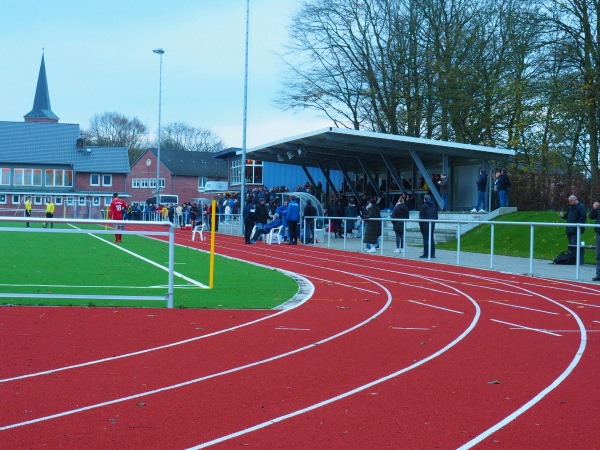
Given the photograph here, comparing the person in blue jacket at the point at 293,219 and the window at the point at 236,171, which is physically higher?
the window at the point at 236,171

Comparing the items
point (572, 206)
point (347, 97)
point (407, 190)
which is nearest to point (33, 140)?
point (347, 97)

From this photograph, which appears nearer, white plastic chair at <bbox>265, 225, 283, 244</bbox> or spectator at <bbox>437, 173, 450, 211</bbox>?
spectator at <bbox>437, 173, 450, 211</bbox>

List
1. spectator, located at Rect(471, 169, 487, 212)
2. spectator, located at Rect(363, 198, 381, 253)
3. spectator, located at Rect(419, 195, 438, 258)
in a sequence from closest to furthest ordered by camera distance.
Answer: spectator, located at Rect(419, 195, 438, 258), spectator, located at Rect(363, 198, 381, 253), spectator, located at Rect(471, 169, 487, 212)

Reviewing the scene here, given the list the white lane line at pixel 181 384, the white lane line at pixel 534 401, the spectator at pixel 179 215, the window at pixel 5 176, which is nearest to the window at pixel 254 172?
the spectator at pixel 179 215

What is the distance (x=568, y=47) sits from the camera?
31297mm

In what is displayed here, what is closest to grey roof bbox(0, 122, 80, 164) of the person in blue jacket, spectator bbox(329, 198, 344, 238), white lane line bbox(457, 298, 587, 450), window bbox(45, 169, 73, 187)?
window bbox(45, 169, 73, 187)

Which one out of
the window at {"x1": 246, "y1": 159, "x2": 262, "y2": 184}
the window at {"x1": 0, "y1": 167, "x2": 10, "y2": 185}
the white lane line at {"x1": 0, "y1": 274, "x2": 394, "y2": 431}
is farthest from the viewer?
the window at {"x1": 0, "y1": 167, "x2": 10, "y2": 185}

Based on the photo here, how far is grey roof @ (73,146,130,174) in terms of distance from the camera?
3543 inches

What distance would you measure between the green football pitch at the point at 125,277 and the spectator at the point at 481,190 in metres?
11.6

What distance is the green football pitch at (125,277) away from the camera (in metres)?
12.2

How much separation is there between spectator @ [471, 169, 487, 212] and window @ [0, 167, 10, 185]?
218 ft

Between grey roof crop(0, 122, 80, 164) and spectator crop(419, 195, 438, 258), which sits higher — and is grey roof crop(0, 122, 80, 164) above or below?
above

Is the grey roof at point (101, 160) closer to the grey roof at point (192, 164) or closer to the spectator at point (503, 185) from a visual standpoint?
the grey roof at point (192, 164)

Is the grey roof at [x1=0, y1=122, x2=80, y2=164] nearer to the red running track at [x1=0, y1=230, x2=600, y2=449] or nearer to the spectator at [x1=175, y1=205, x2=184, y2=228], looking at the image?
the spectator at [x1=175, y1=205, x2=184, y2=228]
